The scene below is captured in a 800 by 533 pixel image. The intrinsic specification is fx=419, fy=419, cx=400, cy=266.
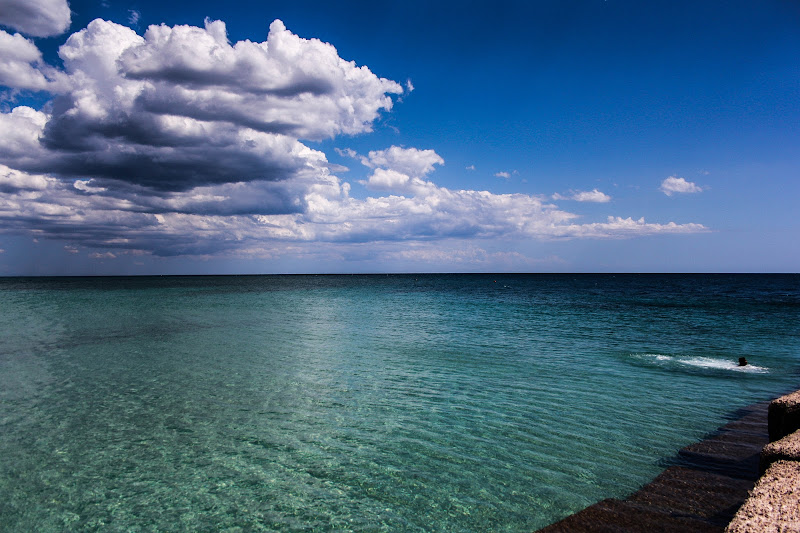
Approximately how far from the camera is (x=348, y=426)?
36.9 feet

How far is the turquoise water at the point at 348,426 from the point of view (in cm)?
743

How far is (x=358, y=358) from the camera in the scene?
20375mm

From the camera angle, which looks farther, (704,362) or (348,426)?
(704,362)

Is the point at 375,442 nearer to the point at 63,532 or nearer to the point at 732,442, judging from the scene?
the point at 63,532

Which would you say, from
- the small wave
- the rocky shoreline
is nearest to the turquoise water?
the small wave

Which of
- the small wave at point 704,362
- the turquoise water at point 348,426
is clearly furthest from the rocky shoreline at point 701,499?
the small wave at point 704,362

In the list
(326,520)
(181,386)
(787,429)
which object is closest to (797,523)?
(787,429)

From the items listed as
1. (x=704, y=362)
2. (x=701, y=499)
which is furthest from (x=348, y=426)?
(x=704, y=362)

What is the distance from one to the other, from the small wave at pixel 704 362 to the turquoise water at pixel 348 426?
8.0 inches

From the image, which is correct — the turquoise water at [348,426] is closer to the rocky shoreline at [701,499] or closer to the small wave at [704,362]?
the small wave at [704,362]

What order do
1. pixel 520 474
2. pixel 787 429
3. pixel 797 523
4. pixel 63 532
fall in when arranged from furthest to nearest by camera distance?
1. pixel 520 474
2. pixel 787 429
3. pixel 63 532
4. pixel 797 523

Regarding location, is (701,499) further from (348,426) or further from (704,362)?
(704,362)

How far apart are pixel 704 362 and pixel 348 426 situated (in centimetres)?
1792

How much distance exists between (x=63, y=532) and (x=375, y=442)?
233 inches
